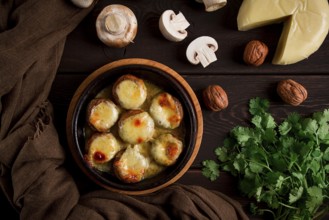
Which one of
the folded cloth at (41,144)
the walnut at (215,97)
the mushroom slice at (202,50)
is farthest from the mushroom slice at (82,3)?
the walnut at (215,97)

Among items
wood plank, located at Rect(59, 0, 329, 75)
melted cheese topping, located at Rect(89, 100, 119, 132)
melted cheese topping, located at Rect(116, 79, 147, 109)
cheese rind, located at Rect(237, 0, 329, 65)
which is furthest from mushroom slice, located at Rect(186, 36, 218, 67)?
melted cheese topping, located at Rect(89, 100, 119, 132)

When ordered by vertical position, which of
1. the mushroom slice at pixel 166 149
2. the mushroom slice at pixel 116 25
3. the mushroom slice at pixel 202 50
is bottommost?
the mushroom slice at pixel 166 149

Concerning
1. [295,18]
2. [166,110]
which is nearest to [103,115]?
[166,110]

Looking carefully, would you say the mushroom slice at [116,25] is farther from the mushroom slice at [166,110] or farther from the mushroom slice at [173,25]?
the mushroom slice at [166,110]

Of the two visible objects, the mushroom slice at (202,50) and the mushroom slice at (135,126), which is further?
the mushroom slice at (202,50)

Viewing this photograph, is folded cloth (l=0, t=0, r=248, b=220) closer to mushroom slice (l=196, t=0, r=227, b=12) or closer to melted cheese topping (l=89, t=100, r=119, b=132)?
melted cheese topping (l=89, t=100, r=119, b=132)

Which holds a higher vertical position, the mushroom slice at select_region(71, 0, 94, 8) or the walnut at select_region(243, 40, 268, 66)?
the mushroom slice at select_region(71, 0, 94, 8)

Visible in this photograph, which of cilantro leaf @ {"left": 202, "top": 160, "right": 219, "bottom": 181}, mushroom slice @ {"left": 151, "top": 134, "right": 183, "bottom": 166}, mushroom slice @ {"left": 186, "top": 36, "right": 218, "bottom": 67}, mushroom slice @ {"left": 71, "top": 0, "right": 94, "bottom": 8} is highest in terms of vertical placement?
mushroom slice @ {"left": 71, "top": 0, "right": 94, "bottom": 8}
